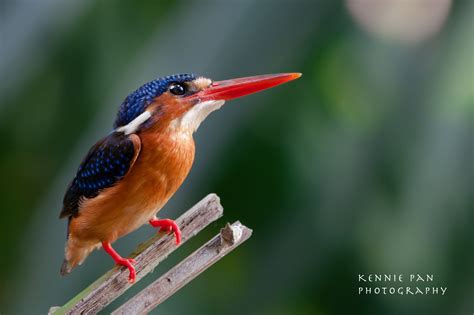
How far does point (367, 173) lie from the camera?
3619 mm

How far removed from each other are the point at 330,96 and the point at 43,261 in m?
2.11

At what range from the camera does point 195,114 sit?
7.31 ft

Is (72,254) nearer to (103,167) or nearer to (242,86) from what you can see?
(103,167)

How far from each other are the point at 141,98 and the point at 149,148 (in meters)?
0.15

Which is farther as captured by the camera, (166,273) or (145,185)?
(145,185)

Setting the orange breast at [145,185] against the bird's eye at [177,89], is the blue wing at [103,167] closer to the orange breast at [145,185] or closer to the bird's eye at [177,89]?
the orange breast at [145,185]

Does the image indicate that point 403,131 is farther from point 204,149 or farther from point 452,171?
point 204,149

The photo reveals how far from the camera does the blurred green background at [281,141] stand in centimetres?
322

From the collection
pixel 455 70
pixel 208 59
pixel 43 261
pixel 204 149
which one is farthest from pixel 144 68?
pixel 455 70

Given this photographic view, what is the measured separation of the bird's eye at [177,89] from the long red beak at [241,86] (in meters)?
0.05

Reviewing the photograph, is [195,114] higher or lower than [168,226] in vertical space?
higher

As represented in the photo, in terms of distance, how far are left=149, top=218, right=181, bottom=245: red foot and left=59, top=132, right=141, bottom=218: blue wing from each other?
18 centimetres

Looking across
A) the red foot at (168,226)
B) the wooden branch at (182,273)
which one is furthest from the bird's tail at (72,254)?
the wooden branch at (182,273)

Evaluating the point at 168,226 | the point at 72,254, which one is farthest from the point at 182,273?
the point at 72,254
